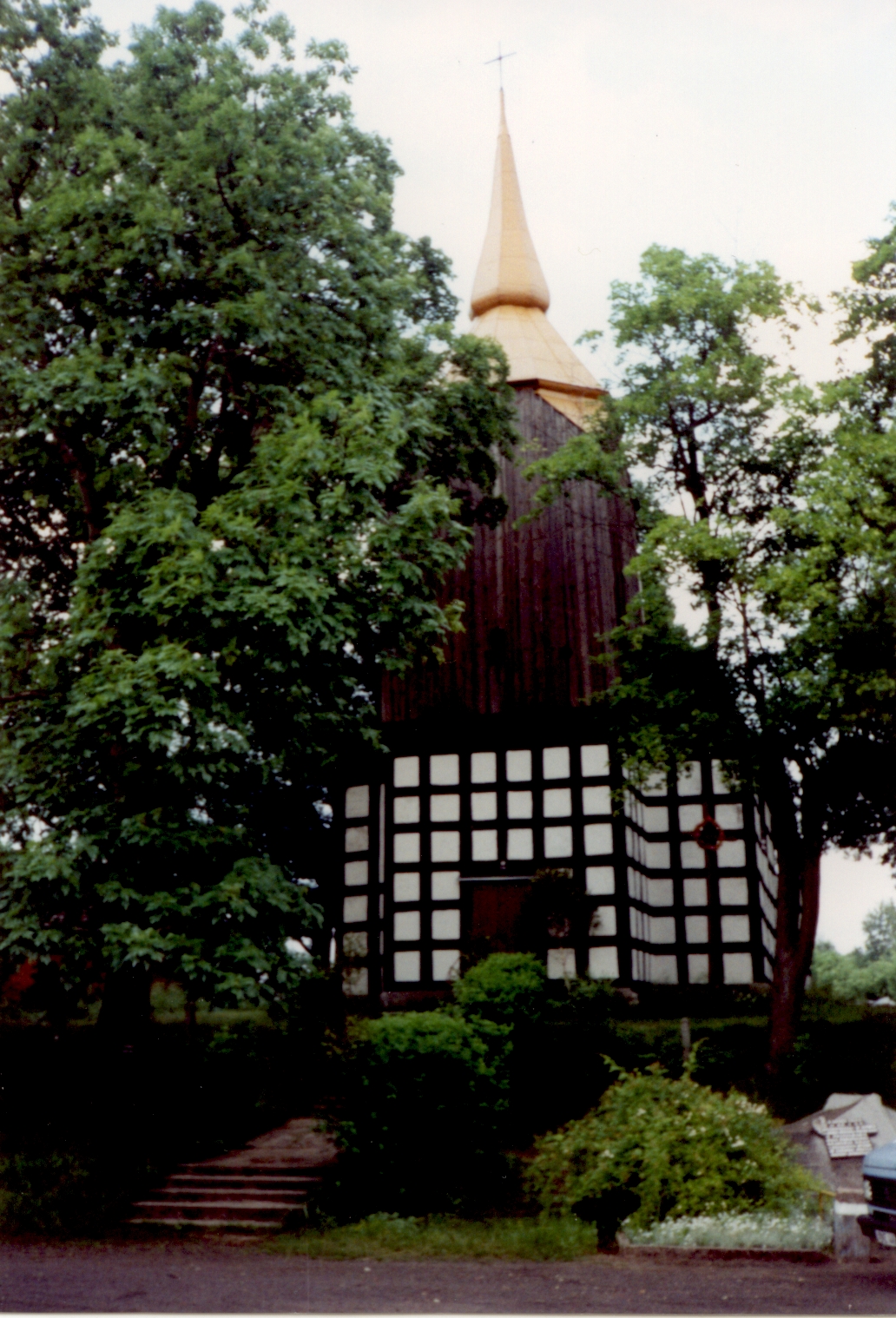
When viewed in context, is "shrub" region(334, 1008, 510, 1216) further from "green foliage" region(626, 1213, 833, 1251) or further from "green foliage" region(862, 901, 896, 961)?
"green foliage" region(862, 901, 896, 961)

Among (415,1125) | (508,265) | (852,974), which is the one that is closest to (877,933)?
(852,974)

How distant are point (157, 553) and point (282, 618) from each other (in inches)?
71.2

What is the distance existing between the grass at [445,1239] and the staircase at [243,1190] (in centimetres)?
83

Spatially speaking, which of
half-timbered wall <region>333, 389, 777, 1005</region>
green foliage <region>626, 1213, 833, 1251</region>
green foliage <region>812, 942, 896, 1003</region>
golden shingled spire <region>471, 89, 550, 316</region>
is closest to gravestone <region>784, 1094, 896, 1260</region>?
green foliage <region>626, 1213, 833, 1251</region>

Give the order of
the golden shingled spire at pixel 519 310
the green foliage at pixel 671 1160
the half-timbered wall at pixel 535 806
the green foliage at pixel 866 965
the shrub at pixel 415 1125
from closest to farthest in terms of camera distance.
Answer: the green foliage at pixel 671 1160
the shrub at pixel 415 1125
the half-timbered wall at pixel 535 806
the golden shingled spire at pixel 519 310
the green foliage at pixel 866 965

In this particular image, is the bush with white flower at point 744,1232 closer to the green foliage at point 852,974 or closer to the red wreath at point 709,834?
the red wreath at point 709,834

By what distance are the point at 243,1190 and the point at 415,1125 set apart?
7.04 ft

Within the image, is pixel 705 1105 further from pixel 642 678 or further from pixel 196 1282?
pixel 642 678

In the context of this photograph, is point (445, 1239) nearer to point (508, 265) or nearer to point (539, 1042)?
point (539, 1042)

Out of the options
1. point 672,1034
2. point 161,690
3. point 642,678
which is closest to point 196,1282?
point 161,690

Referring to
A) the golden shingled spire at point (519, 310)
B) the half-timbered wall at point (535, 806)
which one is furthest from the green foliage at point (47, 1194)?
the golden shingled spire at point (519, 310)

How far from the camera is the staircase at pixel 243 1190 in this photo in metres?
12.1

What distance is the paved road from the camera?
8.20 metres

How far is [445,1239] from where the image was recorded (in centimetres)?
1079
